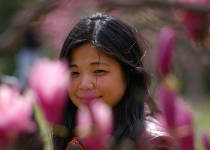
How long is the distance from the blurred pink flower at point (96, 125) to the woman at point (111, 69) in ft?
2.90

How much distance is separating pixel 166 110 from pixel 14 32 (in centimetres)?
27

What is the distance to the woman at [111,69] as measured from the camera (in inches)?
69.6

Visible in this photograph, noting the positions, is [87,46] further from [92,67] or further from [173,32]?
[173,32]

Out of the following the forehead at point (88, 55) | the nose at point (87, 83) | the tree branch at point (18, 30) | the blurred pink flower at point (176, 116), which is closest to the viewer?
the tree branch at point (18, 30)

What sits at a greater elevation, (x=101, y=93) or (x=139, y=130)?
(x=101, y=93)

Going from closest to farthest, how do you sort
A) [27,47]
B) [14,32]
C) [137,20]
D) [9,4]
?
[14,32] → [137,20] → [27,47] → [9,4]

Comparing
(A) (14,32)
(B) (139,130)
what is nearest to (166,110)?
(A) (14,32)

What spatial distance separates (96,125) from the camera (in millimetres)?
766

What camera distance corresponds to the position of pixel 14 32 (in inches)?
27.3

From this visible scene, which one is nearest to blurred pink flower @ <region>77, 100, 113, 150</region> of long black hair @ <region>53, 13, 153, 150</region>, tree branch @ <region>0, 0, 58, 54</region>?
tree branch @ <region>0, 0, 58, 54</region>

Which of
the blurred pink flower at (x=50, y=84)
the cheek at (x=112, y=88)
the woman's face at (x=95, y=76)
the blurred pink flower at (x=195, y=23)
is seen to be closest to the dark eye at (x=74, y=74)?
the woman's face at (x=95, y=76)

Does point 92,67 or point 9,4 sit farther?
point 9,4

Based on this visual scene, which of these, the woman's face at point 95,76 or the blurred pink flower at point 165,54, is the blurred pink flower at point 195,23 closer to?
the blurred pink flower at point 165,54

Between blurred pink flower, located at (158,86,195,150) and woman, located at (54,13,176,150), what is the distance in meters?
0.87
